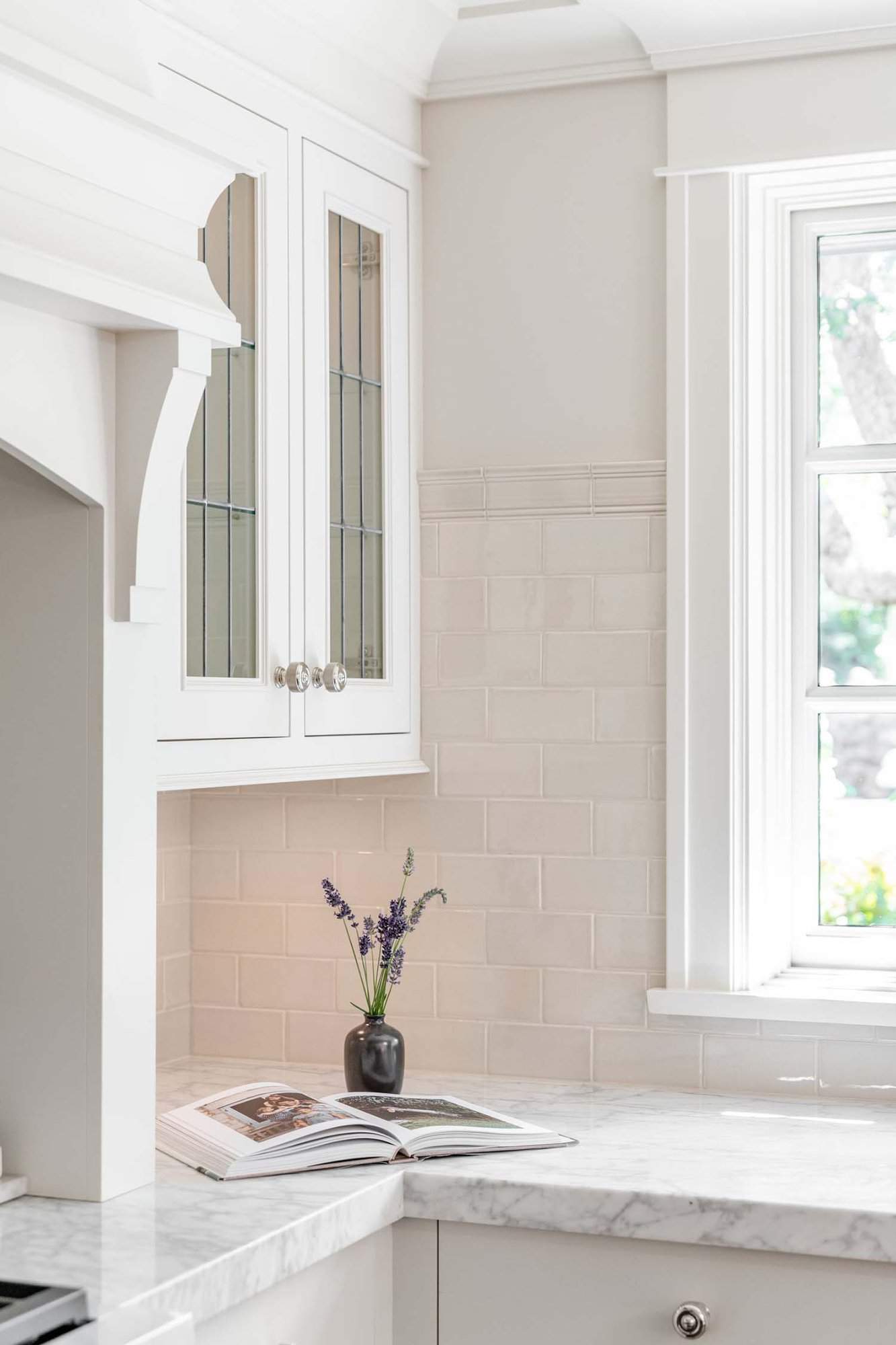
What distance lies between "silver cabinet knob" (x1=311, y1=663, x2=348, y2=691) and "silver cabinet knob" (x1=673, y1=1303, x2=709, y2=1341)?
96 cm

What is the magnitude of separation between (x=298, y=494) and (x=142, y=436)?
1.58 feet

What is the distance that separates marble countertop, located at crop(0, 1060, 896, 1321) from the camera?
165 cm

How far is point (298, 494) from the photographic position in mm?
2320

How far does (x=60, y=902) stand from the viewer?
187cm

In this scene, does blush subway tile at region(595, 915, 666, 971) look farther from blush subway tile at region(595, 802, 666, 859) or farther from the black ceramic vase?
the black ceramic vase

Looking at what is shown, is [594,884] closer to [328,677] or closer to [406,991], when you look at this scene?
[406,991]

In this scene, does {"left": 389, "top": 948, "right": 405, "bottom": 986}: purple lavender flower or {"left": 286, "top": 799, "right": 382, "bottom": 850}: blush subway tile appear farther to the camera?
{"left": 286, "top": 799, "right": 382, "bottom": 850}: blush subway tile

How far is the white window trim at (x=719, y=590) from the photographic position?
252 cm

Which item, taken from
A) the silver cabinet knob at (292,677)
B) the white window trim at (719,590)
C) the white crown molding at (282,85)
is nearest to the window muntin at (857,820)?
the white window trim at (719,590)

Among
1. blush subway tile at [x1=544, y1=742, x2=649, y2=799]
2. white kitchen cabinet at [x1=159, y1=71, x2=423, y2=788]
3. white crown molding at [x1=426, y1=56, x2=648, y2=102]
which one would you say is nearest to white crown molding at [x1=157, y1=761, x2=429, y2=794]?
white kitchen cabinet at [x1=159, y1=71, x2=423, y2=788]

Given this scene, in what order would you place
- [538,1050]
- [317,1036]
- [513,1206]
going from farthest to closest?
[317,1036]
[538,1050]
[513,1206]

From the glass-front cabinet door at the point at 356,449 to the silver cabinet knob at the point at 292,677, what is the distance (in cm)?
7

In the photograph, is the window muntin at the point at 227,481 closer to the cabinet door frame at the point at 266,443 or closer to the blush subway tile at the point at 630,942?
the cabinet door frame at the point at 266,443

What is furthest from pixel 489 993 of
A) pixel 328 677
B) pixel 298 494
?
pixel 298 494
